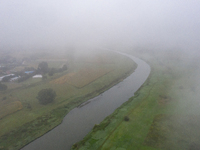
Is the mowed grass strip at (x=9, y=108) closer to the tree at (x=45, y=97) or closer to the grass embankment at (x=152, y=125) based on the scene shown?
the tree at (x=45, y=97)

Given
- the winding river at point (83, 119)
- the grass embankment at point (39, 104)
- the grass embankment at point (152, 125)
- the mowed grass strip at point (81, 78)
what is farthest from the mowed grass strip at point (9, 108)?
the grass embankment at point (152, 125)

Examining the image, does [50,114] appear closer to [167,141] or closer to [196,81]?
[167,141]

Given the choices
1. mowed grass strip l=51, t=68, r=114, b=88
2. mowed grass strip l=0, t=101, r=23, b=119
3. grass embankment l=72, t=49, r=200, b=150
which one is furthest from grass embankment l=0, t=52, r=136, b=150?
grass embankment l=72, t=49, r=200, b=150

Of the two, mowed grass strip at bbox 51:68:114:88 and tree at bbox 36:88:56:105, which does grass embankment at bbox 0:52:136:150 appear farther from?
tree at bbox 36:88:56:105

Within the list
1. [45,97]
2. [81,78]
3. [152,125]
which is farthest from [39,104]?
[152,125]

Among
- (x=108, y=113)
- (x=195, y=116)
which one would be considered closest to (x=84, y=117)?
(x=108, y=113)
